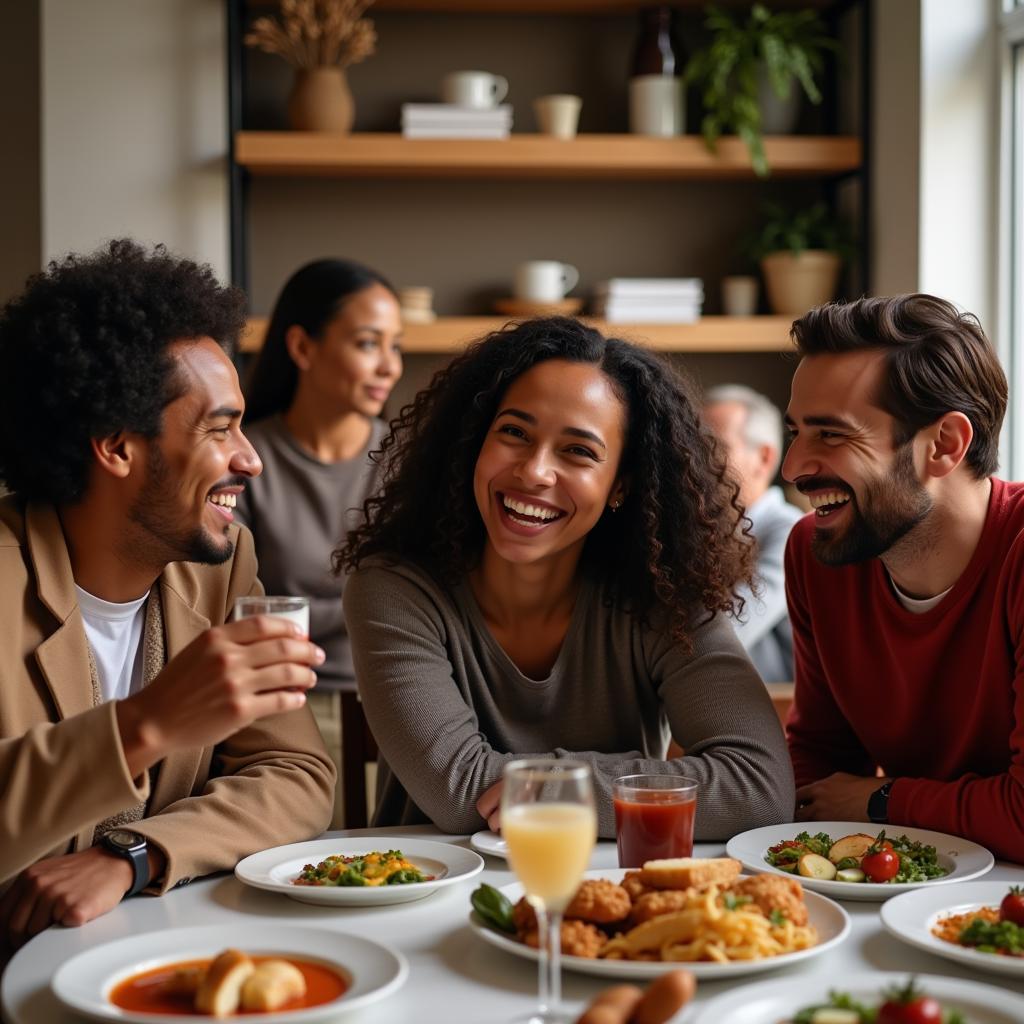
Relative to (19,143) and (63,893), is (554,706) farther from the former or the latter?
(19,143)

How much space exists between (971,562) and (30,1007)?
4.59ft

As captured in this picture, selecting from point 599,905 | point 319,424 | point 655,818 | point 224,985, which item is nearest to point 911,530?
point 655,818

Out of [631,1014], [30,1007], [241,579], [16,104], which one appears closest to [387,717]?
[241,579]

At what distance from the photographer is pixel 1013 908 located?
1391 mm

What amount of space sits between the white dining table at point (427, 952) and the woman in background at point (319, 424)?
75.1 inches

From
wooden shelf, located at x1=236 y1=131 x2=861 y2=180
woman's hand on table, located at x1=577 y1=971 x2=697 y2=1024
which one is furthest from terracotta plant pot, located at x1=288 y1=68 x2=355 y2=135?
woman's hand on table, located at x1=577 y1=971 x2=697 y2=1024

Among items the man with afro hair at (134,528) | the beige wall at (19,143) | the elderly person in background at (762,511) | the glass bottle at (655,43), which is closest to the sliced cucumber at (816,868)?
the man with afro hair at (134,528)

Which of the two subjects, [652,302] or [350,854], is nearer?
[350,854]

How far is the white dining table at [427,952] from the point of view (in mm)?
1260

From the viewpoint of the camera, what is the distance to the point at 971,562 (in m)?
1.99

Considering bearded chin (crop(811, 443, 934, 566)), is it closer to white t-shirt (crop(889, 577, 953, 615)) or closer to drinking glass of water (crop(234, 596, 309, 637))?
white t-shirt (crop(889, 577, 953, 615))

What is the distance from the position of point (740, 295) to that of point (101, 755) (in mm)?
3349

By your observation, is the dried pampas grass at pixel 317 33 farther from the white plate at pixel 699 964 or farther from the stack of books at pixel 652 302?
the white plate at pixel 699 964

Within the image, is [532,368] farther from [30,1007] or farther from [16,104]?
[16,104]
